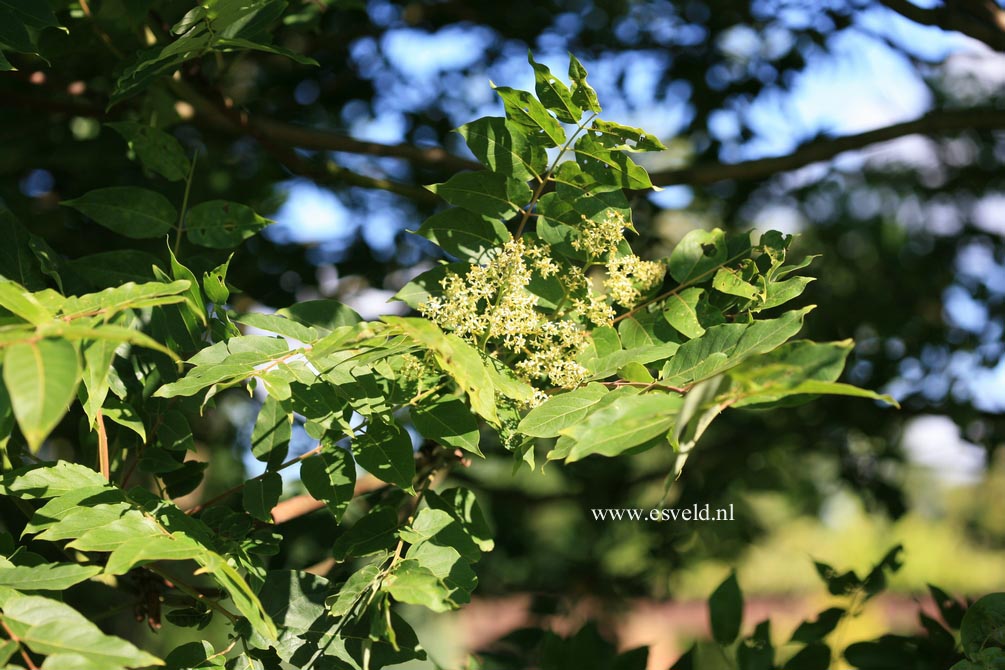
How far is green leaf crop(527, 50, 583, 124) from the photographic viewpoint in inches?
45.9

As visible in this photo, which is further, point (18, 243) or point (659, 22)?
point (659, 22)

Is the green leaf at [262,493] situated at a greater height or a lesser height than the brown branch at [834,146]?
greater

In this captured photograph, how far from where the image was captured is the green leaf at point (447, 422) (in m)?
1.17

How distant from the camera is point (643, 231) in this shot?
319 centimetres

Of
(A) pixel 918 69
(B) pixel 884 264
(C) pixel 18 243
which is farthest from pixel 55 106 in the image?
(B) pixel 884 264

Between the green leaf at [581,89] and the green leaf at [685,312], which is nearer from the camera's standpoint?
the green leaf at [581,89]

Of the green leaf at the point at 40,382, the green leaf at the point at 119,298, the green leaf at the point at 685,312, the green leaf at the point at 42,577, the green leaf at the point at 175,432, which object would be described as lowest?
the green leaf at the point at 175,432

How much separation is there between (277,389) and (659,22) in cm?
295

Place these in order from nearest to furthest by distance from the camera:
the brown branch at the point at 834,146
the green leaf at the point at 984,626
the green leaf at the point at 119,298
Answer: the green leaf at the point at 119,298
the green leaf at the point at 984,626
the brown branch at the point at 834,146

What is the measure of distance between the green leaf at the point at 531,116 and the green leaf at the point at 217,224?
0.56m

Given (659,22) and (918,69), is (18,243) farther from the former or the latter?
(918,69)

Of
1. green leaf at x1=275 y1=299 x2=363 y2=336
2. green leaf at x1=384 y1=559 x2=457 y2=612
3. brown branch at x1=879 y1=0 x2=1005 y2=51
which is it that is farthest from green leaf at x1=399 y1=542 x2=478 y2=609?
brown branch at x1=879 y1=0 x2=1005 y2=51

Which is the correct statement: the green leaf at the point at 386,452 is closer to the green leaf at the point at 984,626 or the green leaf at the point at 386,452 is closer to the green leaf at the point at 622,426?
the green leaf at the point at 622,426

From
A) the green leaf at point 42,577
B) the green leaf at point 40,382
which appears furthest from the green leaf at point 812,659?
the green leaf at point 40,382
